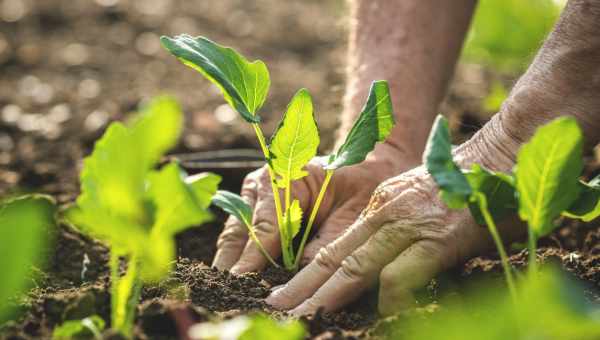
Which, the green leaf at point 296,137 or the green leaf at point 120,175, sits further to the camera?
the green leaf at point 296,137

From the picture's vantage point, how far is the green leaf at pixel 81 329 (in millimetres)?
1234

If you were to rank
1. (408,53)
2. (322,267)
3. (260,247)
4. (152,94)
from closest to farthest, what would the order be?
1. (322,267)
2. (260,247)
3. (408,53)
4. (152,94)

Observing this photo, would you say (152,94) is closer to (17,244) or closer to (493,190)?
(493,190)

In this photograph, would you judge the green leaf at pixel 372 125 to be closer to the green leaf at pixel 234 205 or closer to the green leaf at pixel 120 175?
the green leaf at pixel 234 205

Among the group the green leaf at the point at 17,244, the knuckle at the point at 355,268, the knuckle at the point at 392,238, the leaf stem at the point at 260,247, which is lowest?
the leaf stem at the point at 260,247

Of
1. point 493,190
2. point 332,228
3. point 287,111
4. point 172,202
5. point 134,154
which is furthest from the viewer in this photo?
point 332,228

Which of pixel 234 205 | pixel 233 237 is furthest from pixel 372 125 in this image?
pixel 233 237

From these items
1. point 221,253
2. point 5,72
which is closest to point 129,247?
point 221,253

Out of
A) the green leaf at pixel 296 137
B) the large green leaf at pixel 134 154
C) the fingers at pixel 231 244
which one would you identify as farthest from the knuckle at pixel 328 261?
the large green leaf at pixel 134 154

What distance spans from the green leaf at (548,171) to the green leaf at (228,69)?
57cm

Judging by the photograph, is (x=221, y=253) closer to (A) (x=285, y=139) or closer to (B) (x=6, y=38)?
(A) (x=285, y=139)

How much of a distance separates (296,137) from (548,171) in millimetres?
544

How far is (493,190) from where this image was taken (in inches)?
54.9

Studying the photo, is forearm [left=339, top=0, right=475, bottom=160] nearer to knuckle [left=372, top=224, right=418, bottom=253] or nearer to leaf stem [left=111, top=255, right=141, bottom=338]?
knuckle [left=372, top=224, right=418, bottom=253]
